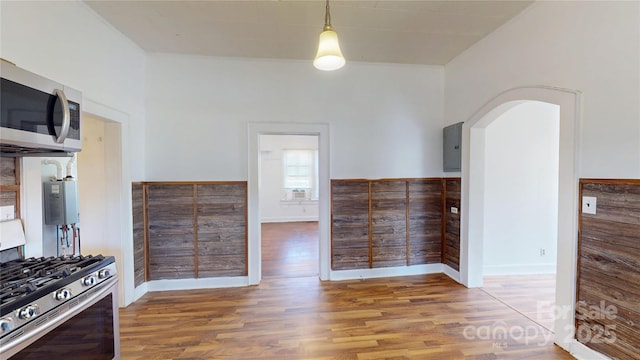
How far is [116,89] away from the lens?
288cm

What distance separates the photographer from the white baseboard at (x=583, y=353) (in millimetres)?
2027

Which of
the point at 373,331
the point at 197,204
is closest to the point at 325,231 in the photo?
the point at 373,331

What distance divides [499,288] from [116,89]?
194 inches

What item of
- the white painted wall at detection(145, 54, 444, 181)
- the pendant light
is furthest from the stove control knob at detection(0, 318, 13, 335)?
the white painted wall at detection(145, 54, 444, 181)

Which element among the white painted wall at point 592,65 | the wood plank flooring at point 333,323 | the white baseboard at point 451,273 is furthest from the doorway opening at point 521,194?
the white painted wall at point 592,65

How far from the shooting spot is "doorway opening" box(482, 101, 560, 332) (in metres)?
3.77

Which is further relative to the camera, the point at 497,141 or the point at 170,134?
the point at 497,141

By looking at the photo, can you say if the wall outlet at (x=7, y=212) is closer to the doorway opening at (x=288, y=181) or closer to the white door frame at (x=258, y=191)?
the white door frame at (x=258, y=191)

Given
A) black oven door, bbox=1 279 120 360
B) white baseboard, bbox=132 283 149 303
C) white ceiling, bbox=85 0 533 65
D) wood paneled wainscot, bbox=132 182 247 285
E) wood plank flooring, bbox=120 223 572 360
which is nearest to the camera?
black oven door, bbox=1 279 120 360

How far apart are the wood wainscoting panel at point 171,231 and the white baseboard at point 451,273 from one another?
341cm

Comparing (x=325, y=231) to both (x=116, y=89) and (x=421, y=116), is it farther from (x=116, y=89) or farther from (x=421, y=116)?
(x=116, y=89)

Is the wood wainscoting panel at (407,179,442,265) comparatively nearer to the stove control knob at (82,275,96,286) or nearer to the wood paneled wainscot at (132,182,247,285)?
the wood paneled wainscot at (132,182,247,285)

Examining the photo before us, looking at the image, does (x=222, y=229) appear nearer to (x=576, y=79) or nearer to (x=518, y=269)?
(x=576, y=79)

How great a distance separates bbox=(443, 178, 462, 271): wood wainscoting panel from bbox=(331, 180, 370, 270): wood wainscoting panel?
113cm
